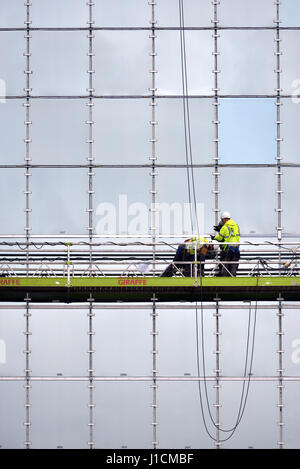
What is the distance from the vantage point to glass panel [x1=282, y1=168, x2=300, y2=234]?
21906 mm

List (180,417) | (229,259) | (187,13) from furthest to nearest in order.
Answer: (187,13)
(180,417)
(229,259)

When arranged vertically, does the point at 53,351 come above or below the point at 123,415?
above

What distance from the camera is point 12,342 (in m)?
21.6

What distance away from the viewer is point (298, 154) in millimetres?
22016

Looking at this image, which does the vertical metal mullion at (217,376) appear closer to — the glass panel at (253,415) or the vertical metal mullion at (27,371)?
the glass panel at (253,415)

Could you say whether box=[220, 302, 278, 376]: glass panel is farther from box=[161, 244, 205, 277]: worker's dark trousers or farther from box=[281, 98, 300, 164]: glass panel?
box=[281, 98, 300, 164]: glass panel

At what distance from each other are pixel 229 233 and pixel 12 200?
5.06m

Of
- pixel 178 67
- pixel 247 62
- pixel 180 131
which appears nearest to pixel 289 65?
pixel 247 62

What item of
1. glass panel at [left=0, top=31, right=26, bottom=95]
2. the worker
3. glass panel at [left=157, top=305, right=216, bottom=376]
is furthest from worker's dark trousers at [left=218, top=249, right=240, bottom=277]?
glass panel at [left=0, top=31, right=26, bottom=95]

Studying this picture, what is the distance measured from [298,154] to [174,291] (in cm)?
451

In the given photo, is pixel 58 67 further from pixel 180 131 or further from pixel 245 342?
pixel 245 342

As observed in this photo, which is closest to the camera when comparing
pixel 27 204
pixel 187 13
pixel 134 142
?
pixel 27 204

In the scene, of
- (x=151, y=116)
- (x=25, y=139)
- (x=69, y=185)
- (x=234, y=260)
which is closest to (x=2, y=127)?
(x=25, y=139)

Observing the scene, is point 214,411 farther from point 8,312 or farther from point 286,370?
point 8,312
